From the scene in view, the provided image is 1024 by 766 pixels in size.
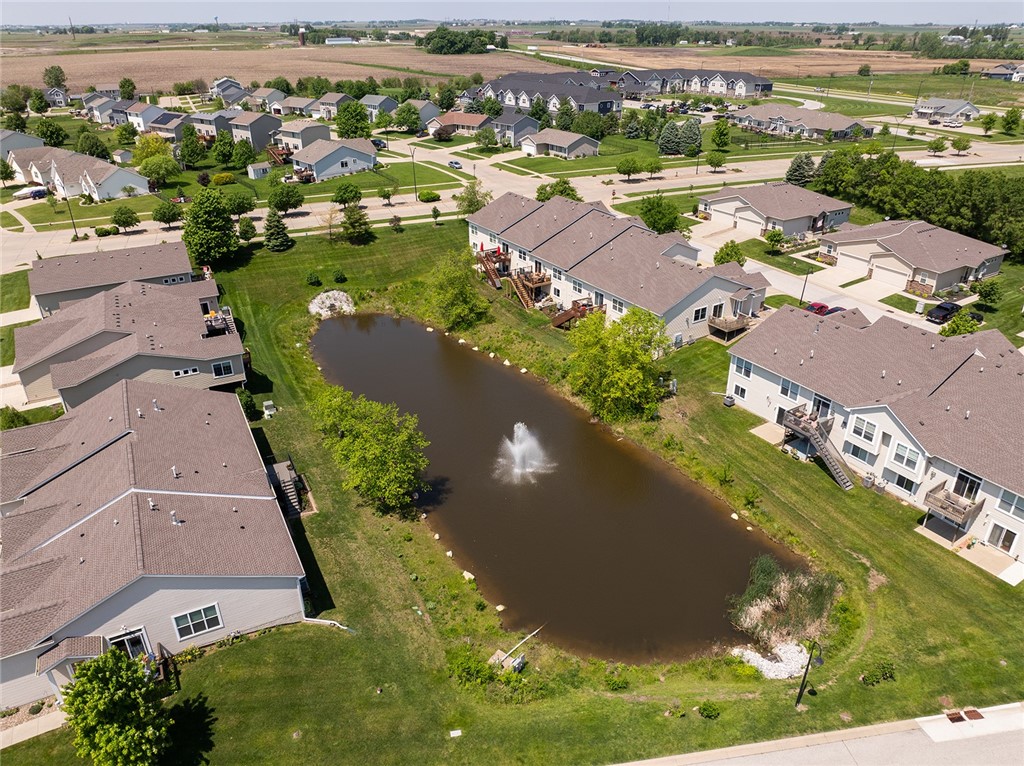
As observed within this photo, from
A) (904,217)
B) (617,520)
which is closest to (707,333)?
(617,520)

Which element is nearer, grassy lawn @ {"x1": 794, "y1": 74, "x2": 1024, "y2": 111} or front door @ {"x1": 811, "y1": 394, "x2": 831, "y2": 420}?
front door @ {"x1": 811, "y1": 394, "x2": 831, "y2": 420}

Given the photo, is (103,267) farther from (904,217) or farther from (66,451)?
(904,217)

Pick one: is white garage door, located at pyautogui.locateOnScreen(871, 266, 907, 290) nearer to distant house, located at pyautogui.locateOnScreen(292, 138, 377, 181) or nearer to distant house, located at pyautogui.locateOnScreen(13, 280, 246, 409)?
distant house, located at pyautogui.locateOnScreen(13, 280, 246, 409)

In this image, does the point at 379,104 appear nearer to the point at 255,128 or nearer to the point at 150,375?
the point at 255,128

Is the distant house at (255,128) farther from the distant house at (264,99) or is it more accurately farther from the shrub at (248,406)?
the shrub at (248,406)

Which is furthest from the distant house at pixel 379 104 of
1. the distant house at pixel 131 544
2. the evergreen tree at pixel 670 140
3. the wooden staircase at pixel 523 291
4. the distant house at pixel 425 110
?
the distant house at pixel 131 544

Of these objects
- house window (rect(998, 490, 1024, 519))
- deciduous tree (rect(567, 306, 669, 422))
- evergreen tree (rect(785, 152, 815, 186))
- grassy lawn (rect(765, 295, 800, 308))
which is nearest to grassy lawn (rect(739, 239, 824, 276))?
grassy lawn (rect(765, 295, 800, 308))

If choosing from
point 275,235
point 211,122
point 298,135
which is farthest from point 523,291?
point 211,122
